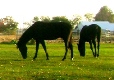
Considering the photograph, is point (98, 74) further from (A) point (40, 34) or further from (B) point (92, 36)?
(B) point (92, 36)

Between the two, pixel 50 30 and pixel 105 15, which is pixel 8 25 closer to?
pixel 105 15

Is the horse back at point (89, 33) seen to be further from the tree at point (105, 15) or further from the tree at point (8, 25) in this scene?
the tree at point (105, 15)

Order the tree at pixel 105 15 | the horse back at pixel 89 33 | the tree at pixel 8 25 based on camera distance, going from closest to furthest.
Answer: the horse back at pixel 89 33 → the tree at pixel 8 25 → the tree at pixel 105 15

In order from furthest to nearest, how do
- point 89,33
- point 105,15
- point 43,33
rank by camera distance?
point 105,15 → point 89,33 → point 43,33

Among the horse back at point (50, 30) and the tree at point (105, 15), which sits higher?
the horse back at point (50, 30)

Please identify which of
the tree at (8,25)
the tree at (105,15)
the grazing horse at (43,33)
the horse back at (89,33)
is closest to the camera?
the grazing horse at (43,33)

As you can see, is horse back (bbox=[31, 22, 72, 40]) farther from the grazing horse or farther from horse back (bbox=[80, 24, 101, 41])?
horse back (bbox=[80, 24, 101, 41])

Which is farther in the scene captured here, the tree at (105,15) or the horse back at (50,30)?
the tree at (105,15)

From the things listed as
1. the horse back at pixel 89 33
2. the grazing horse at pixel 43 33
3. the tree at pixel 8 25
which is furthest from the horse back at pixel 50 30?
the tree at pixel 8 25

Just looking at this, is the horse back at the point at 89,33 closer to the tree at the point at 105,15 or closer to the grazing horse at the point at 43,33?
the grazing horse at the point at 43,33

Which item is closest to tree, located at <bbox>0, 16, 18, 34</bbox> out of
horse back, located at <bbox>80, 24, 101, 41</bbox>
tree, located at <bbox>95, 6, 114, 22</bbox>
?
tree, located at <bbox>95, 6, 114, 22</bbox>

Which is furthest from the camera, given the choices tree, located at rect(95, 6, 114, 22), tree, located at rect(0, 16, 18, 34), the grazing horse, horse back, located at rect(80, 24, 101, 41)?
tree, located at rect(95, 6, 114, 22)

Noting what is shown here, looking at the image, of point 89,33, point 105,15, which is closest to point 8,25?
point 105,15

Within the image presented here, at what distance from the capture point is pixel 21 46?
2348cm
